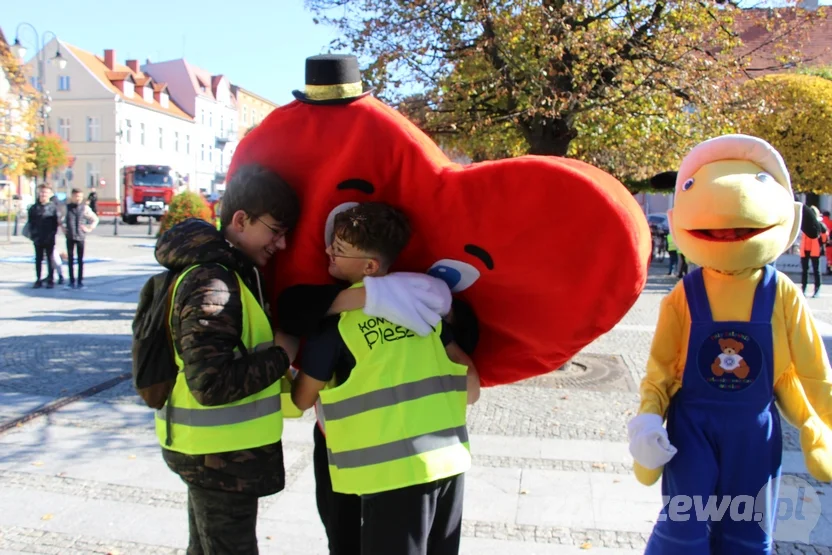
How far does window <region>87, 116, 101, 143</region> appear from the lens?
4716 centimetres

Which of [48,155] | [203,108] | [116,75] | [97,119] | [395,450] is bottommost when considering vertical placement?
[395,450]

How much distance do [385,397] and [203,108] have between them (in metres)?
60.1

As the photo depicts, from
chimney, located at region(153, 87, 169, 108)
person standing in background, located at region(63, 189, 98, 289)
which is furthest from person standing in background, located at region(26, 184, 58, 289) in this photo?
chimney, located at region(153, 87, 169, 108)

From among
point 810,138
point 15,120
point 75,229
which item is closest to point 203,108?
point 15,120

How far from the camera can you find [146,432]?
500cm

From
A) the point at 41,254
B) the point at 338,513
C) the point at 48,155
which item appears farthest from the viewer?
the point at 48,155

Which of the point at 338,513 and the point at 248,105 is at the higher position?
the point at 248,105

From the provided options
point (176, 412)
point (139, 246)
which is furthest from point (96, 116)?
point (176, 412)

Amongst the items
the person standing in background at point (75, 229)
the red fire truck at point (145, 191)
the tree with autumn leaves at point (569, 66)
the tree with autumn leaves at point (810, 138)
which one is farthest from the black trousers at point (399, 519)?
the red fire truck at point (145, 191)

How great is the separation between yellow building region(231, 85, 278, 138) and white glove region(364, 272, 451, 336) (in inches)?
2599

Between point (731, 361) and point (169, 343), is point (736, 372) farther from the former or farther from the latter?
point (169, 343)

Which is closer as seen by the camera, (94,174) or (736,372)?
(736,372)

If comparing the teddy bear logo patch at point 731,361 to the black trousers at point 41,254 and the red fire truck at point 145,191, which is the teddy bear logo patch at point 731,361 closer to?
the black trousers at point 41,254

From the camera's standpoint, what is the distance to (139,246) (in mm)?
21406
